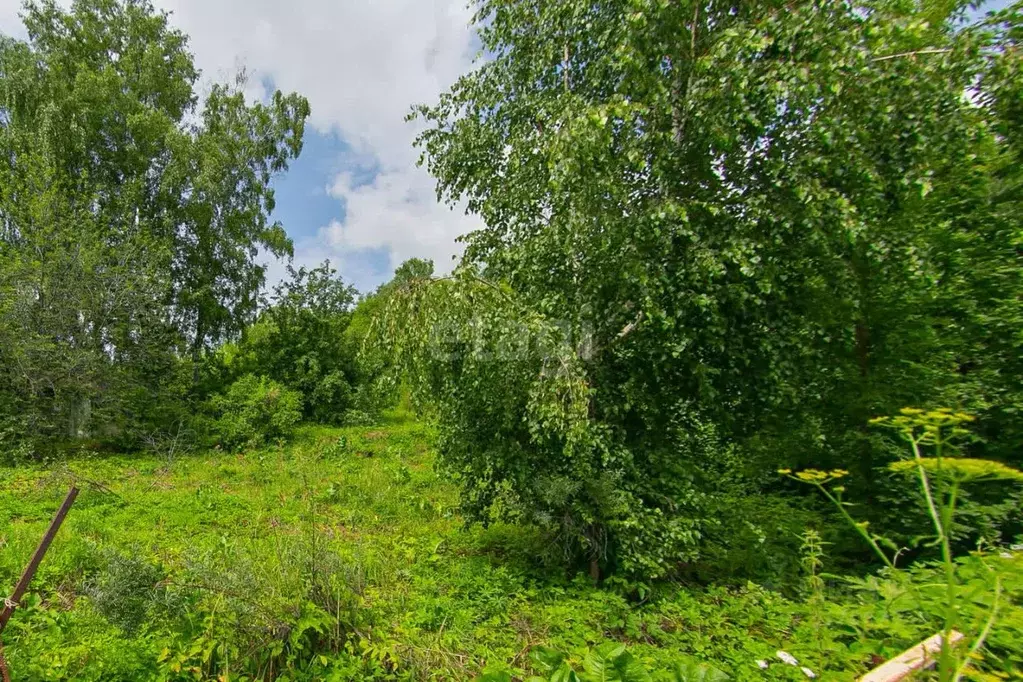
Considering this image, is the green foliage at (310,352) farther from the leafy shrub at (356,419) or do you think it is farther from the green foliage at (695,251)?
the green foliage at (695,251)

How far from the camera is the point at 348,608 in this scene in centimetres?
328

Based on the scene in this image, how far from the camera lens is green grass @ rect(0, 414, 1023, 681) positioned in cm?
274

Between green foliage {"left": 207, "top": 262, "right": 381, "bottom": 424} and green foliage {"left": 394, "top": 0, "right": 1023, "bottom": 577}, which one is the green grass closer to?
green foliage {"left": 394, "top": 0, "right": 1023, "bottom": 577}

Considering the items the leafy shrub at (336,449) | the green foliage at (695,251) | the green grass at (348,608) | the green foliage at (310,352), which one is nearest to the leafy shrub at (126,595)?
the green grass at (348,608)

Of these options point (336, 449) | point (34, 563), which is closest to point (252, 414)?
point (336, 449)

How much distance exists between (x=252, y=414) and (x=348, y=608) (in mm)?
8312

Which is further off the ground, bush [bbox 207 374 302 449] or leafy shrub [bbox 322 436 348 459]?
bush [bbox 207 374 302 449]

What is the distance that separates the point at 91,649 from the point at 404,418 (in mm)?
11410

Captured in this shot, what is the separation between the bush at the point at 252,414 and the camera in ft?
33.5

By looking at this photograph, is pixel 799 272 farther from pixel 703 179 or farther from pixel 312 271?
pixel 312 271

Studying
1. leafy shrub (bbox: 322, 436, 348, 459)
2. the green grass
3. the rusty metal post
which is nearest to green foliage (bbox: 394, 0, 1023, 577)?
the green grass

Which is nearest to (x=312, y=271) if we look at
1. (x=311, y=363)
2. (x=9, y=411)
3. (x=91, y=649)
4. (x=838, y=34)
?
(x=311, y=363)

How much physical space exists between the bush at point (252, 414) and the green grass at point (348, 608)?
4.01m

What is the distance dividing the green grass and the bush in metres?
4.01
